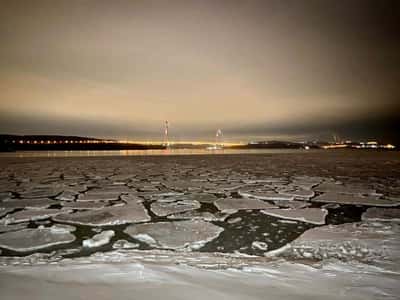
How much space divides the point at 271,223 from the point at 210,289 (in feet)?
5.59

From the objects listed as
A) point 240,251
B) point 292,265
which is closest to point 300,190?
point 240,251

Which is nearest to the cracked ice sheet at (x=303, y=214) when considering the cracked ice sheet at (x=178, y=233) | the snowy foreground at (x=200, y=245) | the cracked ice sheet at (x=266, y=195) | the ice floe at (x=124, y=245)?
the snowy foreground at (x=200, y=245)

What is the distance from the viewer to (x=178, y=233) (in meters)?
2.33

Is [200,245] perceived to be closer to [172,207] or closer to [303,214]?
[172,207]

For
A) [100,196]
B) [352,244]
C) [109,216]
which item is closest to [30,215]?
[109,216]

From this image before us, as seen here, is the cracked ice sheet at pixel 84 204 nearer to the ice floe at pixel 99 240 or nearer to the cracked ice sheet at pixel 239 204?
the ice floe at pixel 99 240

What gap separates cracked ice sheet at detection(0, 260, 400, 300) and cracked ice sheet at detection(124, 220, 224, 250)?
0.62m

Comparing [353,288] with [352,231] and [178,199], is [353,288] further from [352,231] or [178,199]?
[178,199]

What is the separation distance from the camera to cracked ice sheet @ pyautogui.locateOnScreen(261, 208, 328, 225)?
109 inches

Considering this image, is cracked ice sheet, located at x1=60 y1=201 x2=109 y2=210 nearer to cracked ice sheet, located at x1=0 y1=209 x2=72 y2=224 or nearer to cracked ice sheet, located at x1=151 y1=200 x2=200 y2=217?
cracked ice sheet, located at x1=0 y1=209 x2=72 y2=224

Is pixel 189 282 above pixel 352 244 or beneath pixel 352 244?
above

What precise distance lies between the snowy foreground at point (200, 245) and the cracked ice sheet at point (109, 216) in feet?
0.04

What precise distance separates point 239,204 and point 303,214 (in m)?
0.85

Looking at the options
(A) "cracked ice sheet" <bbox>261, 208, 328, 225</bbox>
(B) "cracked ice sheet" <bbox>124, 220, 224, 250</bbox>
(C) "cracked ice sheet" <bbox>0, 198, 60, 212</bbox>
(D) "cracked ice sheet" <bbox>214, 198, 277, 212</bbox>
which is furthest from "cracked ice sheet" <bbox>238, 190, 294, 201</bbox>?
(C) "cracked ice sheet" <bbox>0, 198, 60, 212</bbox>
